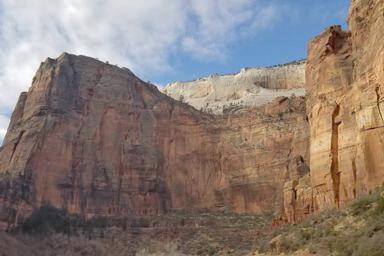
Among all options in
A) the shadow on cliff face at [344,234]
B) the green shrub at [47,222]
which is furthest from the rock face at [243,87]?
the shadow on cliff face at [344,234]

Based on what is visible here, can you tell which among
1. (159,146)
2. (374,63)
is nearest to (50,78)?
(159,146)

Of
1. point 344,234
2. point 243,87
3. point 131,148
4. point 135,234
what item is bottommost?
point 344,234

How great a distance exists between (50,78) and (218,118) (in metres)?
22.4

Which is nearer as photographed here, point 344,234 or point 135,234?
point 344,234

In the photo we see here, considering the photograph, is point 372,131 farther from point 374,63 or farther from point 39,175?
point 39,175

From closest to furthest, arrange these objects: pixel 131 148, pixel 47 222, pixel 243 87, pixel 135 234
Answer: pixel 47 222 < pixel 135 234 < pixel 131 148 < pixel 243 87

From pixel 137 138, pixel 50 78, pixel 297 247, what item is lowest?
pixel 297 247

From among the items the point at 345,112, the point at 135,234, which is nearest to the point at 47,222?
the point at 135,234

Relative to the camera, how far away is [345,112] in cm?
4150

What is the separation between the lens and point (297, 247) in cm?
3288

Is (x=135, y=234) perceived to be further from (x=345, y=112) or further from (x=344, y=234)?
(x=344, y=234)

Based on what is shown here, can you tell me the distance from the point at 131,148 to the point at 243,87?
51.6 meters

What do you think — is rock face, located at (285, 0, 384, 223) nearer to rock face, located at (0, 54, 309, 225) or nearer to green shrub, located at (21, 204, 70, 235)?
rock face, located at (0, 54, 309, 225)

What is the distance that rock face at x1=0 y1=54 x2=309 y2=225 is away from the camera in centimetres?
7112
